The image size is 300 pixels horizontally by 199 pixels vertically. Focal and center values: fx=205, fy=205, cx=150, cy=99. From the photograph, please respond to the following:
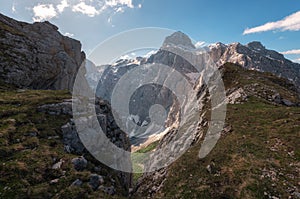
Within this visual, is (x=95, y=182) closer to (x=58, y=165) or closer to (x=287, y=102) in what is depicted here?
(x=58, y=165)

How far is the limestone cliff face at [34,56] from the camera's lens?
59625 millimetres

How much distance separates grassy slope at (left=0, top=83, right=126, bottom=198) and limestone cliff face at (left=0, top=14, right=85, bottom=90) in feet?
93.5

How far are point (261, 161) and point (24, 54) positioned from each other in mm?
71181

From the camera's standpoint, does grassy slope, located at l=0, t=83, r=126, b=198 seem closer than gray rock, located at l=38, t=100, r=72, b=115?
Yes

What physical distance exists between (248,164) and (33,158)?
25452 millimetres

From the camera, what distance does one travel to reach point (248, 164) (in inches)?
984

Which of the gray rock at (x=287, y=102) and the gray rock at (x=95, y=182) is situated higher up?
the gray rock at (x=287, y=102)

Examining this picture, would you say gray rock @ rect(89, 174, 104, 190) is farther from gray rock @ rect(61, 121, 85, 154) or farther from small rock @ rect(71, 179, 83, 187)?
gray rock @ rect(61, 121, 85, 154)

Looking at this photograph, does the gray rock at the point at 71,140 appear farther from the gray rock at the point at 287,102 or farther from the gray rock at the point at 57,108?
the gray rock at the point at 287,102

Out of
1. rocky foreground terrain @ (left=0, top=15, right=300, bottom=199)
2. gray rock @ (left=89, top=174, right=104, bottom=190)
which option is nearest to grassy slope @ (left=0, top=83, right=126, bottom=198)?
rocky foreground terrain @ (left=0, top=15, right=300, bottom=199)

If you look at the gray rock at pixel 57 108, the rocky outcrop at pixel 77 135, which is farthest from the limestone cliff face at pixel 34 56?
the rocky outcrop at pixel 77 135

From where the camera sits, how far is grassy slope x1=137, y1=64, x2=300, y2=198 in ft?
71.3

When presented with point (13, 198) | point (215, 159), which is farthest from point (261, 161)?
point (13, 198)

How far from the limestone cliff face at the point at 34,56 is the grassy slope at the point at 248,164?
5352 centimetres
